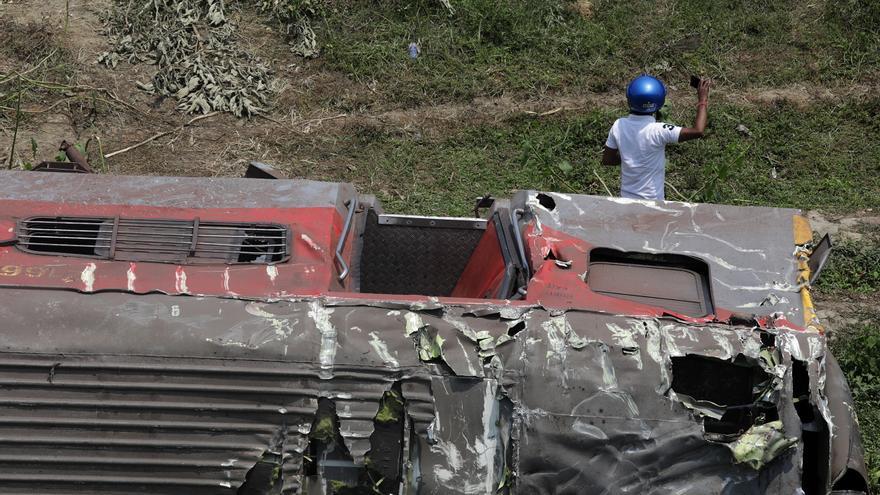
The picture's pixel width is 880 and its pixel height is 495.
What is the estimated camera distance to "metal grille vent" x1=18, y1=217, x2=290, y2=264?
174 inches

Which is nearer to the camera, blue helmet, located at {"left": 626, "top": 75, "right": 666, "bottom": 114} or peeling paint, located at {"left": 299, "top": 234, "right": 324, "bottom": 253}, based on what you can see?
peeling paint, located at {"left": 299, "top": 234, "right": 324, "bottom": 253}

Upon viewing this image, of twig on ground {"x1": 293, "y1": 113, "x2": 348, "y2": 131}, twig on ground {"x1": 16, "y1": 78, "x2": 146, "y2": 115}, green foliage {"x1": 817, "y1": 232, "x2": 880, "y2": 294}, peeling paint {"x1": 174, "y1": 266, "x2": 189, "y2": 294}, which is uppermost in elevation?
twig on ground {"x1": 16, "y1": 78, "x2": 146, "y2": 115}

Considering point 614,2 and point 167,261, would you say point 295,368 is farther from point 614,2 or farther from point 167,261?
point 614,2

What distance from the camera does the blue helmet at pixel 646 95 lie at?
5.82m

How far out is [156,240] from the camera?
4.46 metres

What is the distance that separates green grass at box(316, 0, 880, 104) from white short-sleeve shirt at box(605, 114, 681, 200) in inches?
127

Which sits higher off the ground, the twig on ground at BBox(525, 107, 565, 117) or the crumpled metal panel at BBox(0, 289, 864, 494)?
the twig on ground at BBox(525, 107, 565, 117)

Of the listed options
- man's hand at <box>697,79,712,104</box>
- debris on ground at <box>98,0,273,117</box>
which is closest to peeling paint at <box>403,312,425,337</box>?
man's hand at <box>697,79,712,104</box>

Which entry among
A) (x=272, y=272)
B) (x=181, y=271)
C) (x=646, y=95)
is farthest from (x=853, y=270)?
(x=181, y=271)

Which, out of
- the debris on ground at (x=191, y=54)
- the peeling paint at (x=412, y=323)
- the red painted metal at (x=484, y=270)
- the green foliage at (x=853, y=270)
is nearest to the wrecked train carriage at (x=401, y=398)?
the peeling paint at (x=412, y=323)

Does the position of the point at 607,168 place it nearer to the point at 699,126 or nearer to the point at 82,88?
the point at 699,126

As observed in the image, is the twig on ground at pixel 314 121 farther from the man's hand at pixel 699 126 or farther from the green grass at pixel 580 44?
the man's hand at pixel 699 126

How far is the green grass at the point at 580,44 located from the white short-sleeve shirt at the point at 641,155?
322cm

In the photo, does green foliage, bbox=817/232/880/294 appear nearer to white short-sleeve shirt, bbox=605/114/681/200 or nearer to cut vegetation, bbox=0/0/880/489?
cut vegetation, bbox=0/0/880/489
